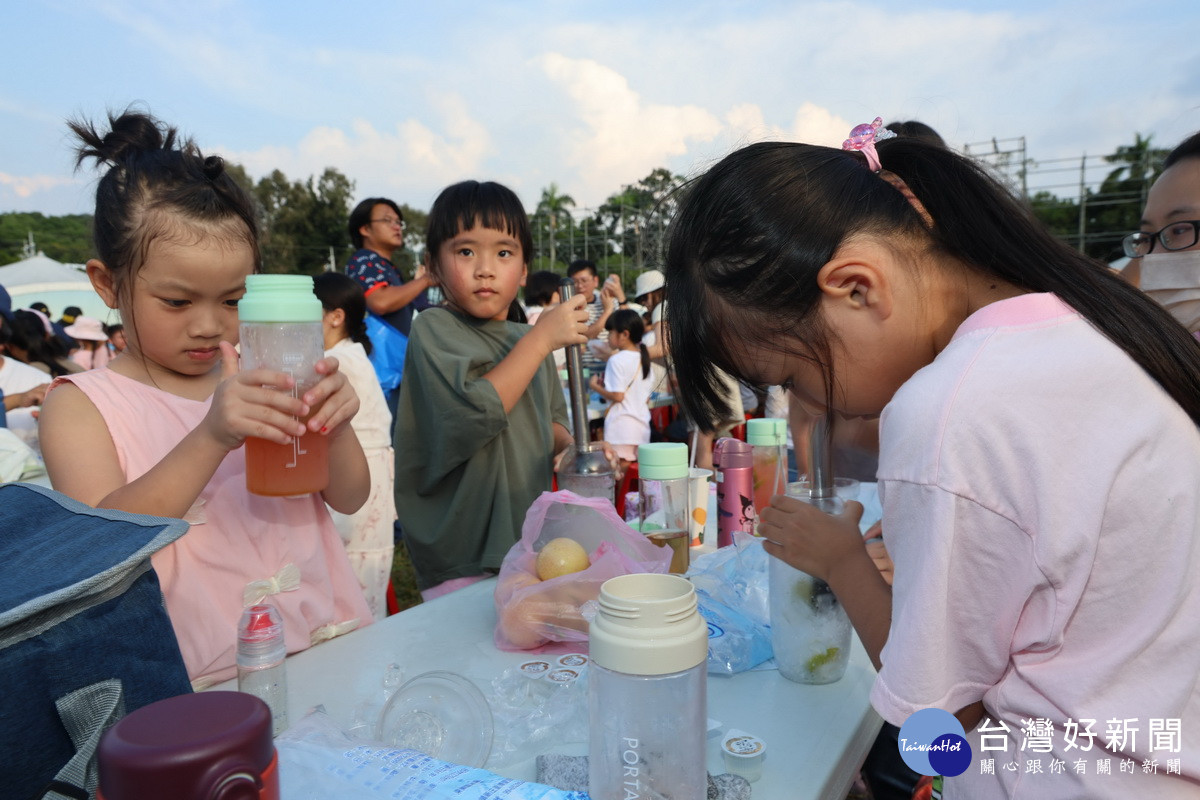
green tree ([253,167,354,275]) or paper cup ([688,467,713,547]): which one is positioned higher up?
green tree ([253,167,354,275])

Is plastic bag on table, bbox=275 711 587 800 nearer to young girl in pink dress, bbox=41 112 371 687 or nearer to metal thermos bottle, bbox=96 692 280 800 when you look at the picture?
metal thermos bottle, bbox=96 692 280 800

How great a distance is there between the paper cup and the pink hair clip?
975 millimetres

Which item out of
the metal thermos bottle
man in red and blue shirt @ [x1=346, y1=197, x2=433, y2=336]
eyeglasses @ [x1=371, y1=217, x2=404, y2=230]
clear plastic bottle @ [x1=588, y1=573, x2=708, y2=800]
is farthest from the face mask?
eyeglasses @ [x1=371, y1=217, x2=404, y2=230]

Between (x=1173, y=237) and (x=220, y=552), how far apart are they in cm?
265

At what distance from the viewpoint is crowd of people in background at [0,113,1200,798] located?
3.31 ft

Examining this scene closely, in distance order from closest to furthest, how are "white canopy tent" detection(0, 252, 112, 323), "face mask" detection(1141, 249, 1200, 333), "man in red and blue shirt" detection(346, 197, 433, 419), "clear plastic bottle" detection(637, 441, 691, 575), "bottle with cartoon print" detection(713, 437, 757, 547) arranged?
"clear plastic bottle" detection(637, 441, 691, 575) < "bottle with cartoon print" detection(713, 437, 757, 547) < "face mask" detection(1141, 249, 1200, 333) < "man in red and blue shirt" detection(346, 197, 433, 419) < "white canopy tent" detection(0, 252, 112, 323)

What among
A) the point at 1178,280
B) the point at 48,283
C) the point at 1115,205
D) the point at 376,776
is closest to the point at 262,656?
the point at 376,776

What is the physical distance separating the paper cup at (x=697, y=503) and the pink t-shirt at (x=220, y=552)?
0.85 meters

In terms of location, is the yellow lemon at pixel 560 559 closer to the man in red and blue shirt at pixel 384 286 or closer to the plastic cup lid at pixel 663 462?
the plastic cup lid at pixel 663 462

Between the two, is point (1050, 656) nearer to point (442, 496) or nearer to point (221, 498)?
point (221, 498)

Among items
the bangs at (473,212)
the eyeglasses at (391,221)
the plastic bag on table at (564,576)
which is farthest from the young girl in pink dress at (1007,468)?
the eyeglasses at (391,221)

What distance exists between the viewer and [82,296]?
17016 millimetres

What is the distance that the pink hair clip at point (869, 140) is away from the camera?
3.63 ft

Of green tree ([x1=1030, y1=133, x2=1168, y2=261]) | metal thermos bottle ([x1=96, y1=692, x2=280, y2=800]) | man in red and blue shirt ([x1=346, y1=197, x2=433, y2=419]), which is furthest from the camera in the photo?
green tree ([x1=1030, y1=133, x2=1168, y2=261])
